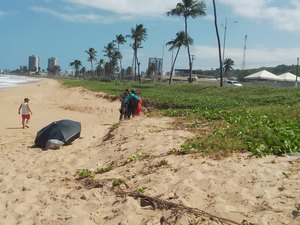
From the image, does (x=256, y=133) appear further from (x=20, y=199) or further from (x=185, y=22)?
(x=185, y=22)

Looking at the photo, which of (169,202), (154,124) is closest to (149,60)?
(154,124)

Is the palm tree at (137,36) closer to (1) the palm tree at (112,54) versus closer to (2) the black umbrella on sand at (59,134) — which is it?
(1) the palm tree at (112,54)

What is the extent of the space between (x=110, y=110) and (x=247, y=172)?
2009 cm

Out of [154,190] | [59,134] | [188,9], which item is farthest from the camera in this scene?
[188,9]

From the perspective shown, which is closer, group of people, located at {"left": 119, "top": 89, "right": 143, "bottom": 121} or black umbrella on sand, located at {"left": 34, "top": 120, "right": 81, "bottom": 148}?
black umbrella on sand, located at {"left": 34, "top": 120, "right": 81, "bottom": 148}

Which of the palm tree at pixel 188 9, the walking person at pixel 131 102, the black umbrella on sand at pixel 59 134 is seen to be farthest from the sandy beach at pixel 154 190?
the palm tree at pixel 188 9

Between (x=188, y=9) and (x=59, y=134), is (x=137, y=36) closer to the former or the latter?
(x=188, y=9)

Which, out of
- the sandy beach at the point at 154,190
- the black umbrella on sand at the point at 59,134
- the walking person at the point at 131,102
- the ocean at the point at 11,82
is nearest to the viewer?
the sandy beach at the point at 154,190

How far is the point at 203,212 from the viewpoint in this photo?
512 centimetres

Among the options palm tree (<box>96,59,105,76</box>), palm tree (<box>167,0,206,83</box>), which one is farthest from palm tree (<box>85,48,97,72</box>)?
palm tree (<box>167,0,206,83</box>)

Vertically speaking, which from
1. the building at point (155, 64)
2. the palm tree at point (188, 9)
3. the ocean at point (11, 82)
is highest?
the palm tree at point (188, 9)

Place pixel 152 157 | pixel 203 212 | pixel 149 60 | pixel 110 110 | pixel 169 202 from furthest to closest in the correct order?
pixel 149 60
pixel 110 110
pixel 152 157
pixel 169 202
pixel 203 212

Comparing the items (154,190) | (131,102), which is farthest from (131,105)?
(154,190)

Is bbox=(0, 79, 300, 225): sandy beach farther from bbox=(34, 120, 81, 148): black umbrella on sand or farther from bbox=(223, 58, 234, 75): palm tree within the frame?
bbox=(223, 58, 234, 75): palm tree
